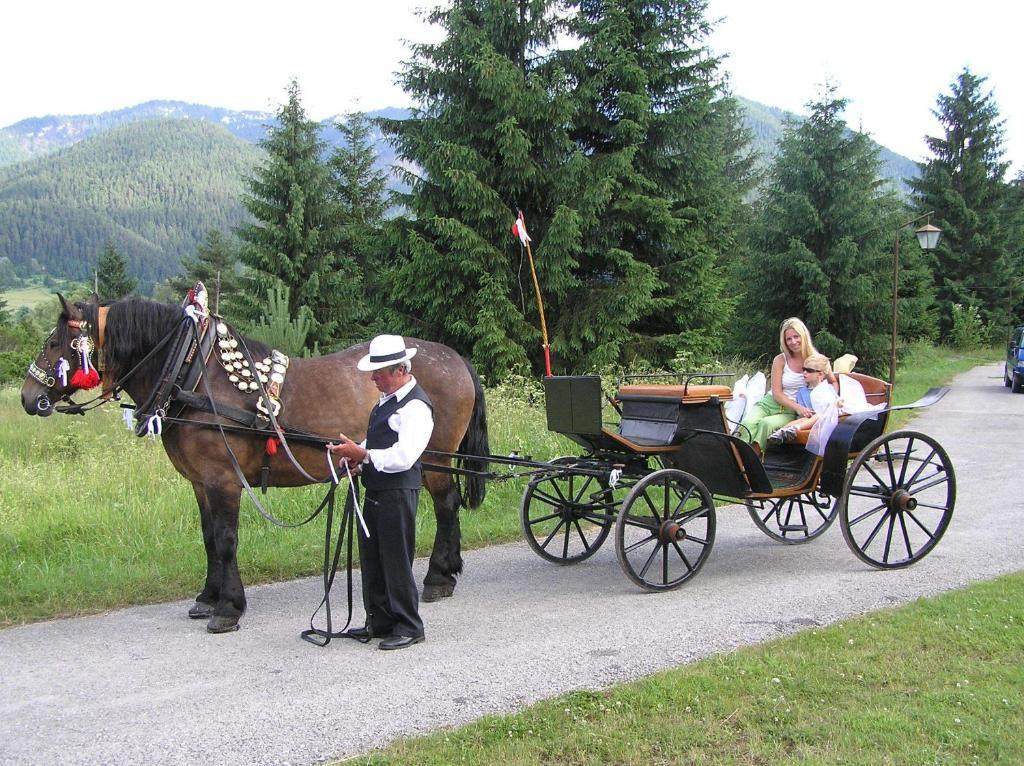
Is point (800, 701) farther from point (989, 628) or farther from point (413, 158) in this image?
point (413, 158)

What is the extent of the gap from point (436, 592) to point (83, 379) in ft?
8.75

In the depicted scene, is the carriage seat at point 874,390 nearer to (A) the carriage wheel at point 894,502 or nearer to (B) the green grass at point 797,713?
(A) the carriage wheel at point 894,502

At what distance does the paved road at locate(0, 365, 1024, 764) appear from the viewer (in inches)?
155

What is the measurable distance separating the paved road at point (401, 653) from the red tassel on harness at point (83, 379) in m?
1.50

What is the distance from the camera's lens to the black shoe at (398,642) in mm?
5002

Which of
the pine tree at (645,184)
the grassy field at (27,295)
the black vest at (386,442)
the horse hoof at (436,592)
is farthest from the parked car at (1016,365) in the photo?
the grassy field at (27,295)

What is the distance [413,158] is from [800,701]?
14.6 m

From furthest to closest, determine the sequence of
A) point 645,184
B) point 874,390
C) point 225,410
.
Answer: point 645,184
point 874,390
point 225,410

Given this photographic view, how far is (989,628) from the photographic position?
5039 millimetres

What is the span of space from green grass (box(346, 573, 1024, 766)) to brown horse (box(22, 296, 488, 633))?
2201 millimetres

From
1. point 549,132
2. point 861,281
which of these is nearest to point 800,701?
point 549,132

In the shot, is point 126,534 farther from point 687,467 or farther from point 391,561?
point 687,467

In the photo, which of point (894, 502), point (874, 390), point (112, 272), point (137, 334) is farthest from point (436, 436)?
point (112, 272)

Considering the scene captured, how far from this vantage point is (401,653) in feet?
16.3
